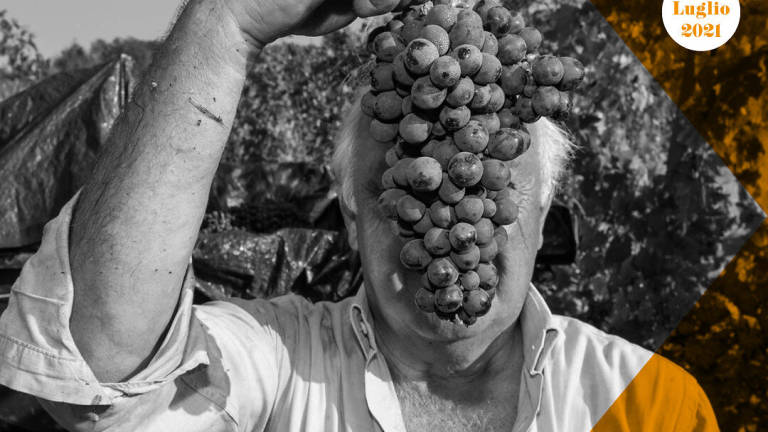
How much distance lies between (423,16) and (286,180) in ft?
8.48

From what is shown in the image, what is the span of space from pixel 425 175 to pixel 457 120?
10 cm

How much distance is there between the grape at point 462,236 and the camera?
1.30 metres

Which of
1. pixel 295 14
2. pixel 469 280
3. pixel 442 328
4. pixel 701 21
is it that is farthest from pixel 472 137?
pixel 701 21

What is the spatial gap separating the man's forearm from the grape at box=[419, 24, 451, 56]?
0.29m

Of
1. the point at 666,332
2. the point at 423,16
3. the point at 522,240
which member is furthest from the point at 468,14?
the point at 666,332

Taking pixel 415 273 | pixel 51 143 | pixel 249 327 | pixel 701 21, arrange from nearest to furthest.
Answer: pixel 415 273
pixel 249 327
pixel 51 143
pixel 701 21

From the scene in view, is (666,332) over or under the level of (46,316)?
under

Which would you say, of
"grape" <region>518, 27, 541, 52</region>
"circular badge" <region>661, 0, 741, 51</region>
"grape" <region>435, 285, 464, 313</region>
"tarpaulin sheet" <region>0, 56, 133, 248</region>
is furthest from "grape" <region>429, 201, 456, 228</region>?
"circular badge" <region>661, 0, 741, 51</region>

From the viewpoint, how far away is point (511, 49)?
1.33 m

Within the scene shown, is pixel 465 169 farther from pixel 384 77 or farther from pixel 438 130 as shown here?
pixel 384 77

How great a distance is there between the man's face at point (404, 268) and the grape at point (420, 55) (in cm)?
38

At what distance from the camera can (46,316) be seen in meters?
1.26

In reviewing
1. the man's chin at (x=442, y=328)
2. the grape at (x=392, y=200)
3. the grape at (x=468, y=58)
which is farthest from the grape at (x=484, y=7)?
the man's chin at (x=442, y=328)

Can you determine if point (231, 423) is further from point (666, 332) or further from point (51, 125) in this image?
point (666, 332)
